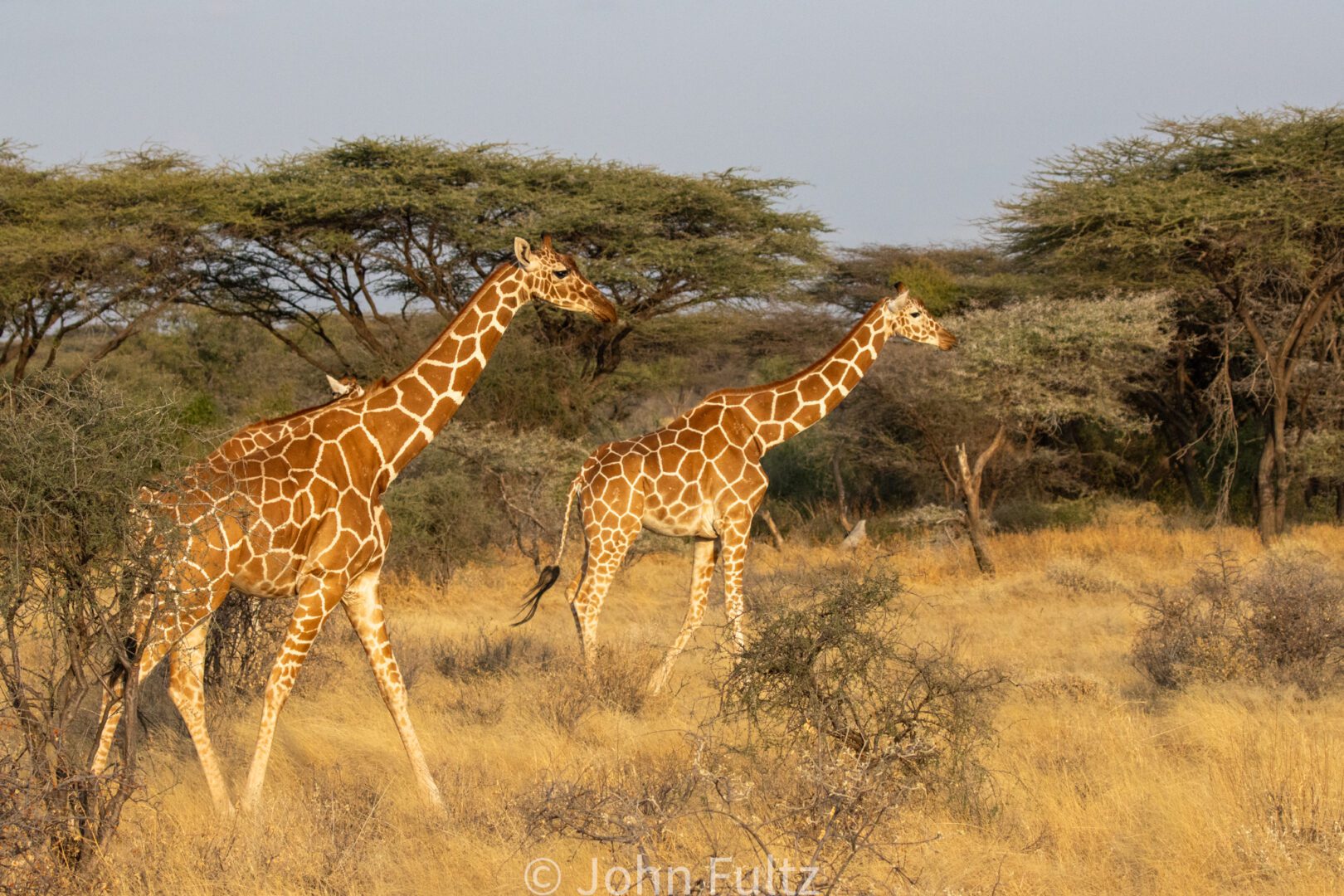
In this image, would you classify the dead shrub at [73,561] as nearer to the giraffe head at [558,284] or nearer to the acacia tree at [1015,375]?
the giraffe head at [558,284]

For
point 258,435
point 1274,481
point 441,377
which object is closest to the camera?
point 258,435

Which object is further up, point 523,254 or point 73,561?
point 523,254

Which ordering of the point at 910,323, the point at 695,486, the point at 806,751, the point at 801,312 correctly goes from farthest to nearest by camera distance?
the point at 801,312 → the point at 910,323 → the point at 695,486 → the point at 806,751

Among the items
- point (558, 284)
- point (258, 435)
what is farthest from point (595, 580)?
point (258, 435)

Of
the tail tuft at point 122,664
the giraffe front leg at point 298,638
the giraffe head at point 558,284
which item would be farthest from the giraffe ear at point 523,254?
the tail tuft at point 122,664

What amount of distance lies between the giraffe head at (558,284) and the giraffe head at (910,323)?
330 centimetres

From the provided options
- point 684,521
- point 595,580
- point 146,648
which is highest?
point 146,648

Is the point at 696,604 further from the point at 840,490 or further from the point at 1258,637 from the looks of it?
the point at 840,490

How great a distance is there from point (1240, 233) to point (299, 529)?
12824 mm

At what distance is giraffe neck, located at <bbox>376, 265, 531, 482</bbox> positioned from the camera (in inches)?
243

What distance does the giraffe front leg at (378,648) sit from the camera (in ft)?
19.2

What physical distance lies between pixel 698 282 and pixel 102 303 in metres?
7.89

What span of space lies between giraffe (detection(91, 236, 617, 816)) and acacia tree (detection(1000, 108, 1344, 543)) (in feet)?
37.2

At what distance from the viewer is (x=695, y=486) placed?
866cm
